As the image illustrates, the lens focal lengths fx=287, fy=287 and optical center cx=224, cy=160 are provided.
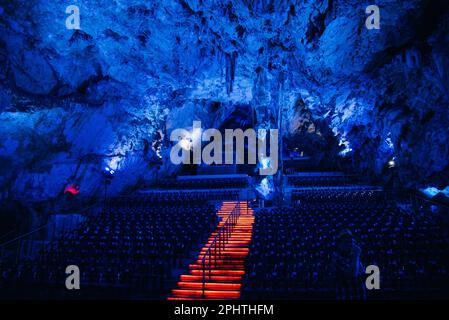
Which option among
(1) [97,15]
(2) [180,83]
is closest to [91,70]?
(1) [97,15]

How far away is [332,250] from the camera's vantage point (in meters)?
8.32

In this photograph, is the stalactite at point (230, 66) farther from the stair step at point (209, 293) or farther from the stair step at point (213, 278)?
the stair step at point (209, 293)

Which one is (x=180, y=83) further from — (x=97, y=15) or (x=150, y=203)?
(x=150, y=203)

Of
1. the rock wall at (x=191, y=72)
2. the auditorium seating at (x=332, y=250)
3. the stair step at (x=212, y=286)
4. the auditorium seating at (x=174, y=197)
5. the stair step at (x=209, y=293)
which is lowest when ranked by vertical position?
the stair step at (x=209, y=293)

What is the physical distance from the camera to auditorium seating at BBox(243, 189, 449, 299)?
23.2 ft

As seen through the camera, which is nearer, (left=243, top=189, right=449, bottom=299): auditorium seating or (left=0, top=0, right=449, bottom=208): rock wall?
(left=243, top=189, right=449, bottom=299): auditorium seating

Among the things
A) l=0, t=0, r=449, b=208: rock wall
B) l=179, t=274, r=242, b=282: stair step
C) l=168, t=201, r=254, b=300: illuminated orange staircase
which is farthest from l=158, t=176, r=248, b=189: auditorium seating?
l=179, t=274, r=242, b=282: stair step

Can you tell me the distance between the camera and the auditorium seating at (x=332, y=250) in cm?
706

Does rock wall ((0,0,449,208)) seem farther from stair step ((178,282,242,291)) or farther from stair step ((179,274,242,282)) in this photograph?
stair step ((178,282,242,291))

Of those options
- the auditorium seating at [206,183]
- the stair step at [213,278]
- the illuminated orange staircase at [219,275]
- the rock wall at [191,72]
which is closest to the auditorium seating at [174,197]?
the rock wall at [191,72]

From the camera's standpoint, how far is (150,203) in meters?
16.4

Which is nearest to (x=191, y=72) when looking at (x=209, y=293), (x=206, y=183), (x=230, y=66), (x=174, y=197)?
(x=230, y=66)
